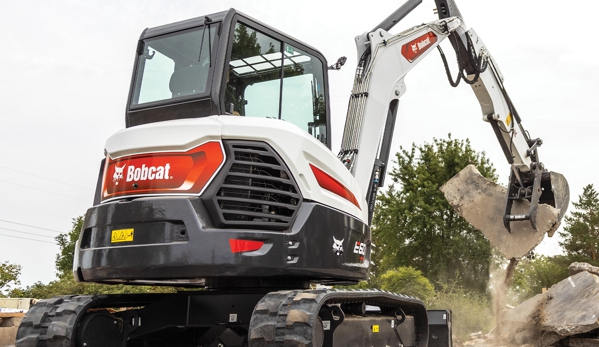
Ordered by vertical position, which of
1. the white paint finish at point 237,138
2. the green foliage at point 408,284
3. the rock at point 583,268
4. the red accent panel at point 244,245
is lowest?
the red accent panel at point 244,245

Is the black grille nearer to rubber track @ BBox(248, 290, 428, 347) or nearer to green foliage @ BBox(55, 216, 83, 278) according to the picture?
rubber track @ BBox(248, 290, 428, 347)

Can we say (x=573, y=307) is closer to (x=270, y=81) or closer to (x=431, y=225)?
(x=270, y=81)

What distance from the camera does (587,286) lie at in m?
10.2

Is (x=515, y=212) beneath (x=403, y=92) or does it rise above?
beneath

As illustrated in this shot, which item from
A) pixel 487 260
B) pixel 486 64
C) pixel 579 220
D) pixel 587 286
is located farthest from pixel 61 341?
pixel 579 220

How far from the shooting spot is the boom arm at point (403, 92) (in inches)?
241

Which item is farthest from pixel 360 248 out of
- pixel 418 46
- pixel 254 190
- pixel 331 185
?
pixel 418 46

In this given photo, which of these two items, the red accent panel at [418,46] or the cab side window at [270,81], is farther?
the red accent panel at [418,46]

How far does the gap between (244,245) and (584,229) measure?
1357 inches

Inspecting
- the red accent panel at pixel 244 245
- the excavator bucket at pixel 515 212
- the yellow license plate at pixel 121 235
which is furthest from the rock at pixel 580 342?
the yellow license plate at pixel 121 235

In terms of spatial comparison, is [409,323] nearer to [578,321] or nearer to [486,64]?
[486,64]

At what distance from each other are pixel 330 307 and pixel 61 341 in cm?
192

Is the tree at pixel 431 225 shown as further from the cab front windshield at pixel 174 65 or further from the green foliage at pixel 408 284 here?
the cab front windshield at pixel 174 65

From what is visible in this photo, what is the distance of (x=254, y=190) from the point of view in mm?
4250
